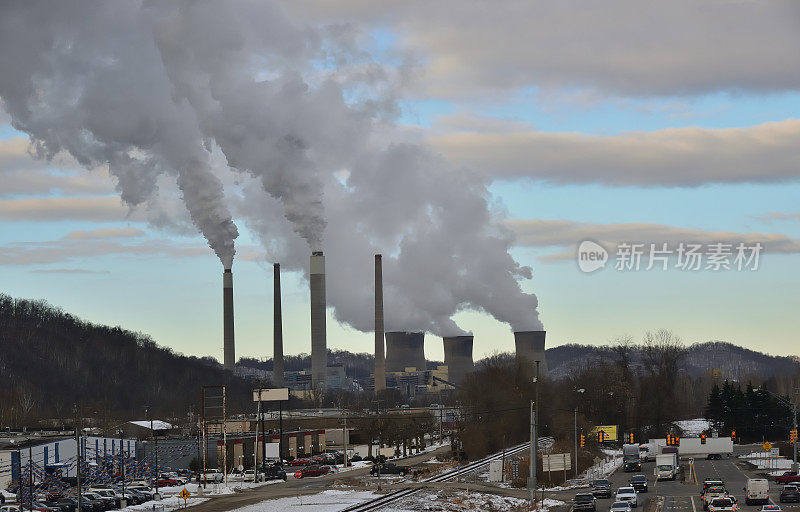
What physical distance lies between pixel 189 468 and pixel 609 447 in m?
50.2

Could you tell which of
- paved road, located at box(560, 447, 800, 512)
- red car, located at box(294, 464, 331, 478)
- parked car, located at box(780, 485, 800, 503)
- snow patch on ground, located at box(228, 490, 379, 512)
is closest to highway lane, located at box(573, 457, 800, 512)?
paved road, located at box(560, 447, 800, 512)

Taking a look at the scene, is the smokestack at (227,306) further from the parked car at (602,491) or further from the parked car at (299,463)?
the parked car at (602,491)

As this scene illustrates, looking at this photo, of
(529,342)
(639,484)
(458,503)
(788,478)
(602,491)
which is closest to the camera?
(458,503)

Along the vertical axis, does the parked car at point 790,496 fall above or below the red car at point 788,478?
above

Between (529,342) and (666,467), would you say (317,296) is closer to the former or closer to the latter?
(529,342)

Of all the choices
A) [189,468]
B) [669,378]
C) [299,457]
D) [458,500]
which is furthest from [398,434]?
[458,500]

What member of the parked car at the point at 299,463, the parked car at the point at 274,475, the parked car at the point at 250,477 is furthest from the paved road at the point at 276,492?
the parked car at the point at 299,463

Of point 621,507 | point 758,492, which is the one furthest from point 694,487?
point 621,507

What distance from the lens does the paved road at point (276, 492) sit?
71.8 meters

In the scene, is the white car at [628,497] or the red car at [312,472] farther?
the red car at [312,472]

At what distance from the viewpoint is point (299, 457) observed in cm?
13112

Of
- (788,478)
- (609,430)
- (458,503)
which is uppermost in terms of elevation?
(609,430)

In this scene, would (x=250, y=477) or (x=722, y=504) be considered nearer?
(x=722, y=504)

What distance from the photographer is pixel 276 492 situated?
8138cm
